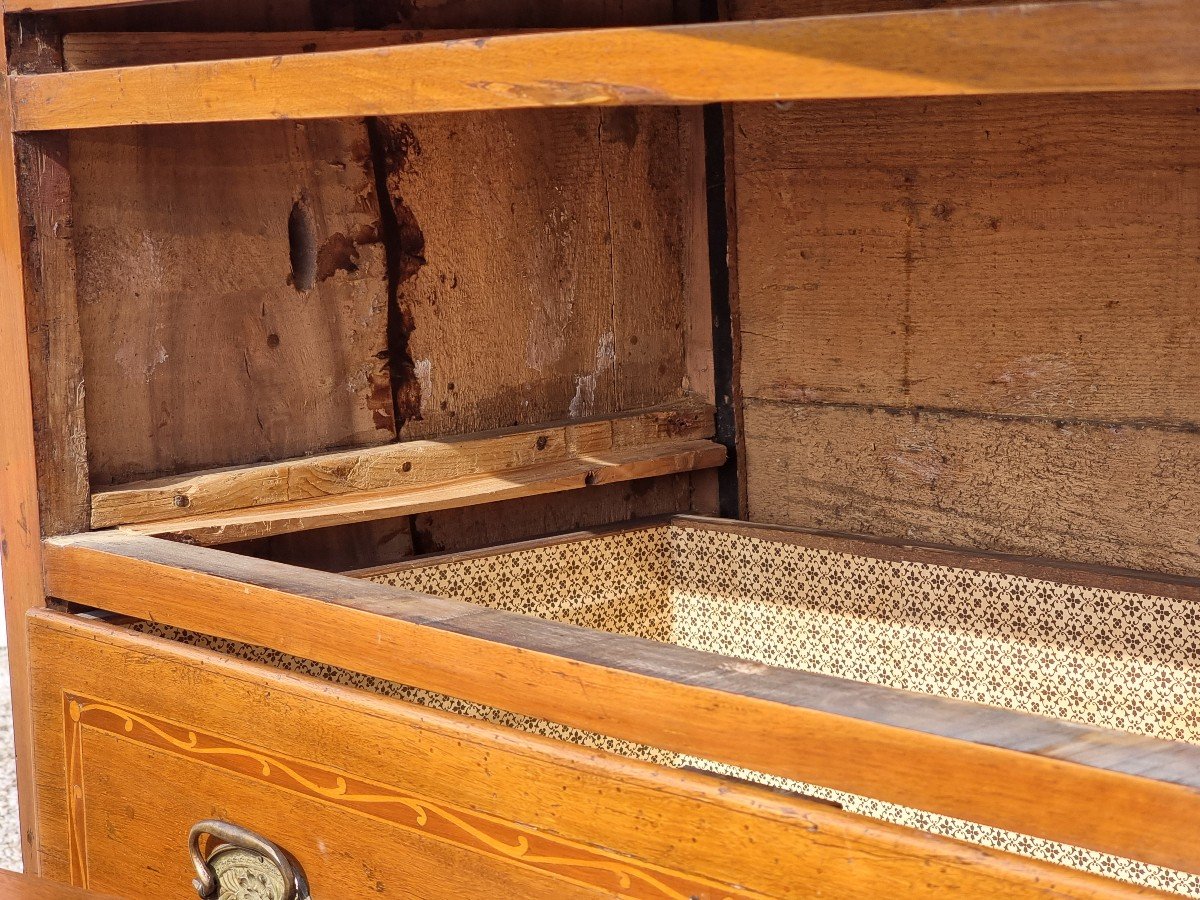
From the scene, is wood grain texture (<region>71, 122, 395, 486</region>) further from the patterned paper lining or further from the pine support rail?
the patterned paper lining

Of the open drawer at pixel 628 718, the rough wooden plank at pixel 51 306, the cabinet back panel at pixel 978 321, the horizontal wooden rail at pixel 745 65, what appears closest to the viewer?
the horizontal wooden rail at pixel 745 65

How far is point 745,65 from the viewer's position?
1.17m

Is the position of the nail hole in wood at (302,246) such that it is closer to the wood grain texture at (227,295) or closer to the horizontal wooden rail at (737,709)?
the wood grain texture at (227,295)

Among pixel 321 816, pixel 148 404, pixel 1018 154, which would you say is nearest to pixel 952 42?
pixel 321 816

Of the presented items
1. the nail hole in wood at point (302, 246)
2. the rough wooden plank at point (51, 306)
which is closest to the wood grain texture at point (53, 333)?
the rough wooden plank at point (51, 306)

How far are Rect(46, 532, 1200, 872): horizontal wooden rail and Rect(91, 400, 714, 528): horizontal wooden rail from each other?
0.82 ft

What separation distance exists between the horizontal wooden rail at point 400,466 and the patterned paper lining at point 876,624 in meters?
0.15

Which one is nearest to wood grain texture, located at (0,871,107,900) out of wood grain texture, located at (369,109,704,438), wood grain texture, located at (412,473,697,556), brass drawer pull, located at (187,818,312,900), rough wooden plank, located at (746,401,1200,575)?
brass drawer pull, located at (187,818,312,900)

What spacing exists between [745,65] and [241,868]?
1073 millimetres

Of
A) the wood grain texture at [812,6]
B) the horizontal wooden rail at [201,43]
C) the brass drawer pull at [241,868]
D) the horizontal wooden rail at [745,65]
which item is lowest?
the brass drawer pull at [241,868]

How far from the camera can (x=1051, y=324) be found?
220cm

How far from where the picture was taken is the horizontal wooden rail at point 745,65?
1.00 metres

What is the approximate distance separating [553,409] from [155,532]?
762 mm

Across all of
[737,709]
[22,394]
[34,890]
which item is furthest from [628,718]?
[22,394]
